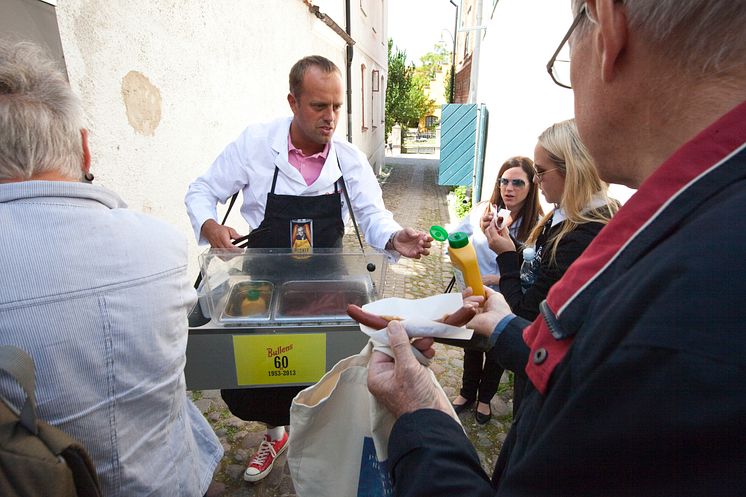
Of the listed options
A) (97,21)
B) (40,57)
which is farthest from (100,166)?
(40,57)

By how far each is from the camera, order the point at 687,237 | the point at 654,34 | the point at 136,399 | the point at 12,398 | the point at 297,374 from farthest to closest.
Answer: the point at 297,374 → the point at 136,399 → the point at 12,398 → the point at 654,34 → the point at 687,237

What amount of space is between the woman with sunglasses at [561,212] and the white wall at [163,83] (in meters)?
2.62

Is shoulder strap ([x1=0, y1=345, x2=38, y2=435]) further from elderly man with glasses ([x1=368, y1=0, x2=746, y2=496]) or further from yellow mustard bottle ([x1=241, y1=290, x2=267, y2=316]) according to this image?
yellow mustard bottle ([x1=241, y1=290, x2=267, y2=316])

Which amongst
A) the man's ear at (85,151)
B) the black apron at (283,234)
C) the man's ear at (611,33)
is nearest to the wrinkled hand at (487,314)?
the man's ear at (611,33)

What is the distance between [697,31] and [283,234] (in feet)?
6.60

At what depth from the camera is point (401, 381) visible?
1005 mm

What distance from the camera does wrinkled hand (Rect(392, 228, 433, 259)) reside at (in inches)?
82.8


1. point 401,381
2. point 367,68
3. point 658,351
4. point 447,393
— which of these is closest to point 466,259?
point 401,381

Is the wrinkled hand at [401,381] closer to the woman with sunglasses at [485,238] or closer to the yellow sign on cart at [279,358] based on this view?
the yellow sign on cart at [279,358]

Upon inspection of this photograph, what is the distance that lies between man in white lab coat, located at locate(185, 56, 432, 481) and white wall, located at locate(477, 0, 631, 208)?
153 cm

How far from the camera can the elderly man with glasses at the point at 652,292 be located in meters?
0.44

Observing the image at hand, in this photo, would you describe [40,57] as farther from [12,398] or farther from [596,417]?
[596,417]

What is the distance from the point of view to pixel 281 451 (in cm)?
257

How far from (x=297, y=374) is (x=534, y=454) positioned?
1.21m
